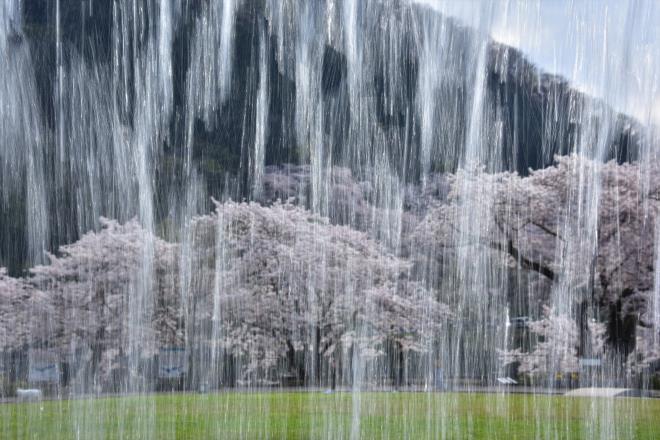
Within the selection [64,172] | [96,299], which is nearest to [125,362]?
[96,299]

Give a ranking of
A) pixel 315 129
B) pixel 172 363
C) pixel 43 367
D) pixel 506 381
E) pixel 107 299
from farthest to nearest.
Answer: pixel 315 129, pixel 172 363, pixel 107 299, pixel 43 367, pixel 506 381

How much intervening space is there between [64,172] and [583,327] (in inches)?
345

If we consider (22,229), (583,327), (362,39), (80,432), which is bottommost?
(80,432)

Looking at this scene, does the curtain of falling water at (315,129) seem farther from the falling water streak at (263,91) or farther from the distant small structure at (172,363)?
the distant small structure at (172,363)

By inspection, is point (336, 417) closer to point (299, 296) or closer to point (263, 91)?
point (299, 296)

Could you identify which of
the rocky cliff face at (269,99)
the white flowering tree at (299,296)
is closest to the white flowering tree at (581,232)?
the rocky cliff face at (269,99)

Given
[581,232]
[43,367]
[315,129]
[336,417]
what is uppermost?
[315,129]

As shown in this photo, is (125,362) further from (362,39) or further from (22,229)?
(362,39)

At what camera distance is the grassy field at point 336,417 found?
841cm

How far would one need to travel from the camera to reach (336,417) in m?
9.49

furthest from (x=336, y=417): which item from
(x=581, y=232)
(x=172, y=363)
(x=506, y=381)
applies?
(x=581, y=232)

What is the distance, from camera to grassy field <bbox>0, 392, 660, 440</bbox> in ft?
27.6

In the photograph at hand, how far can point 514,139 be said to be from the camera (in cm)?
1395

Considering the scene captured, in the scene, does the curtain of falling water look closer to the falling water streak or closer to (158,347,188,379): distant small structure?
the falling water streak
